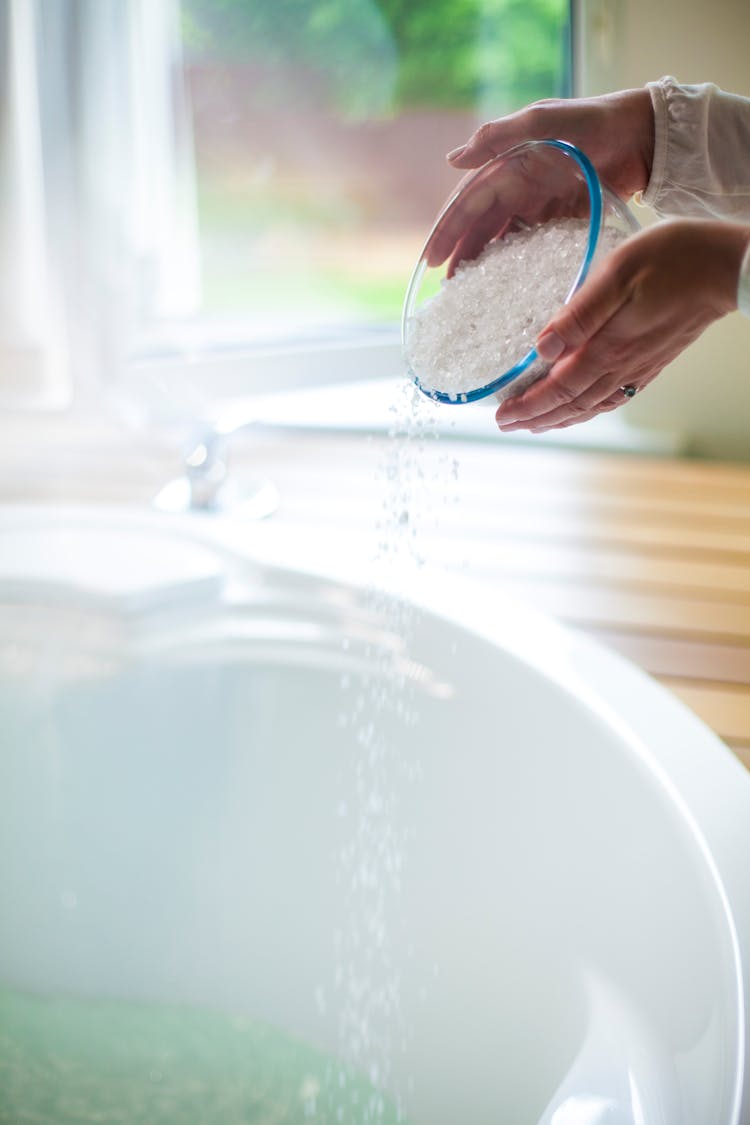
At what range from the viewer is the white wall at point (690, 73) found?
1.94 m

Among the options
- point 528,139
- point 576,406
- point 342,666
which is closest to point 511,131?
point 528,139

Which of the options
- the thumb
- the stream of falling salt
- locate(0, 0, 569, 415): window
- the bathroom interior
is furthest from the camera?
locate(0, 0, 569, 415): window

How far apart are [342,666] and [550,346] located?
0.54 meters

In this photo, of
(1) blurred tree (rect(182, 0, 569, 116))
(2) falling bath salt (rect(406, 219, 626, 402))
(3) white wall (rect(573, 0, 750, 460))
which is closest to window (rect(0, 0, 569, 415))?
(1) blurred tree (rect(182, 0, 569, 116))

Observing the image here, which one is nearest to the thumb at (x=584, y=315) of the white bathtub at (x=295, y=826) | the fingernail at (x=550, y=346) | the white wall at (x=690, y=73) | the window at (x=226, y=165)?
the fingernail at (x=550, y=346)

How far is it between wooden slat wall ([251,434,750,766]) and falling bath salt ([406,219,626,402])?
0.19m

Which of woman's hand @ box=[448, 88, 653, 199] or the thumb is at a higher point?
woman's hand @ box=[448, 88, 653, 199]

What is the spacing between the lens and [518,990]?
99 cm

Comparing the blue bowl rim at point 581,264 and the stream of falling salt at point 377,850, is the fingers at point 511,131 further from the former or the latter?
the stream of falling salt at point 377,850

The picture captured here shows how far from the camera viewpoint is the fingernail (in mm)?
749

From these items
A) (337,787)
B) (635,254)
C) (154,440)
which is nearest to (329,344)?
(154,440)

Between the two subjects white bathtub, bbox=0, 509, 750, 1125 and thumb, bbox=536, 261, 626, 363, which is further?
white bathtub, bbox=0, 509, 750, 1125

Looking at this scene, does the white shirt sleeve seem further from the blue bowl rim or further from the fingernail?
the fingernail

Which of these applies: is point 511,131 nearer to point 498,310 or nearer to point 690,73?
point 498,310
